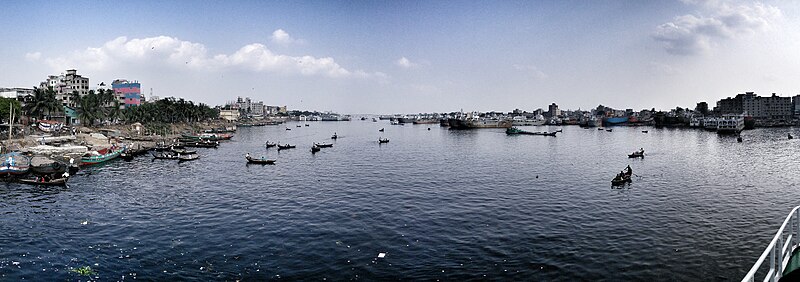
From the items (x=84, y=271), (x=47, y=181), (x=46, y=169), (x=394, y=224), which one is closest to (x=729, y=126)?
(x=394, y=224)

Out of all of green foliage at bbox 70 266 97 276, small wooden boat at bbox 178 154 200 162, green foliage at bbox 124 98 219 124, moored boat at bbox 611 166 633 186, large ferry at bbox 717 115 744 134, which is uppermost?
green foliage at bbox 124 98 219 124

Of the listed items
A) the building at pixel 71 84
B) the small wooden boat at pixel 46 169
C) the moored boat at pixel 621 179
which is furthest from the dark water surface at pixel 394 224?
the building at pixel 71 84

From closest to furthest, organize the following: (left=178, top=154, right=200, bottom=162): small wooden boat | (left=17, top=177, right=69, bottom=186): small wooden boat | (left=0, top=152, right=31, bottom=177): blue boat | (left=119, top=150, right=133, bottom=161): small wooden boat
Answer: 1. (left=17, top=177, right=69, bottom=186): small wooden boat
2. (left=0, top=152, right=31, bottom=177): blue boat
3. (left=119, top=150, right=133, bottom=161): small wooden boat
4. (left=178, top=154, right=200, bottom=162): small wooden boat

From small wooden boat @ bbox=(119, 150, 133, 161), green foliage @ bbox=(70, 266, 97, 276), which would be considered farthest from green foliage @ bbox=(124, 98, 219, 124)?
green foliage @ bbox=(70, 266, 97, 276)

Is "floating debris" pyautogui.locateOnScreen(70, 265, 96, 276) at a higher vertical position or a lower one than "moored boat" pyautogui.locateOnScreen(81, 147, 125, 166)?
lower

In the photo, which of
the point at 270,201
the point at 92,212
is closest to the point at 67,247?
the point at 92,212

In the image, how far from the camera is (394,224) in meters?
40.8

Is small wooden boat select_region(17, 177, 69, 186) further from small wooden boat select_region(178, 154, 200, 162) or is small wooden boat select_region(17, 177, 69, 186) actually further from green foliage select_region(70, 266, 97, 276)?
green foliage select_region(70, 266, 97, 276)

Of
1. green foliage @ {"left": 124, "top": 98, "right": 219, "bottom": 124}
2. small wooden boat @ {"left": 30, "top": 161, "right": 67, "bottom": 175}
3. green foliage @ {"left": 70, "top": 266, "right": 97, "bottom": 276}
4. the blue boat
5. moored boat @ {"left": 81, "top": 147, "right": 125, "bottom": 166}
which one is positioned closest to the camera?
green foliage @ {"left": 70, "top": 266, "right": 97, "bottom": 276}

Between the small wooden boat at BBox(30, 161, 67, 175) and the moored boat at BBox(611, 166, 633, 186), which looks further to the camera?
the small wooden boat at BBox(30, 161, 67, 175)

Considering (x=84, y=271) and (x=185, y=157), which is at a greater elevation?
(x=185, y=157)

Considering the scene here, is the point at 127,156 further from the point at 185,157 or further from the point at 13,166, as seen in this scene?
the point at 13,166

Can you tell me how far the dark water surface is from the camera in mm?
29656

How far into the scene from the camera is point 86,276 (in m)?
27.7
